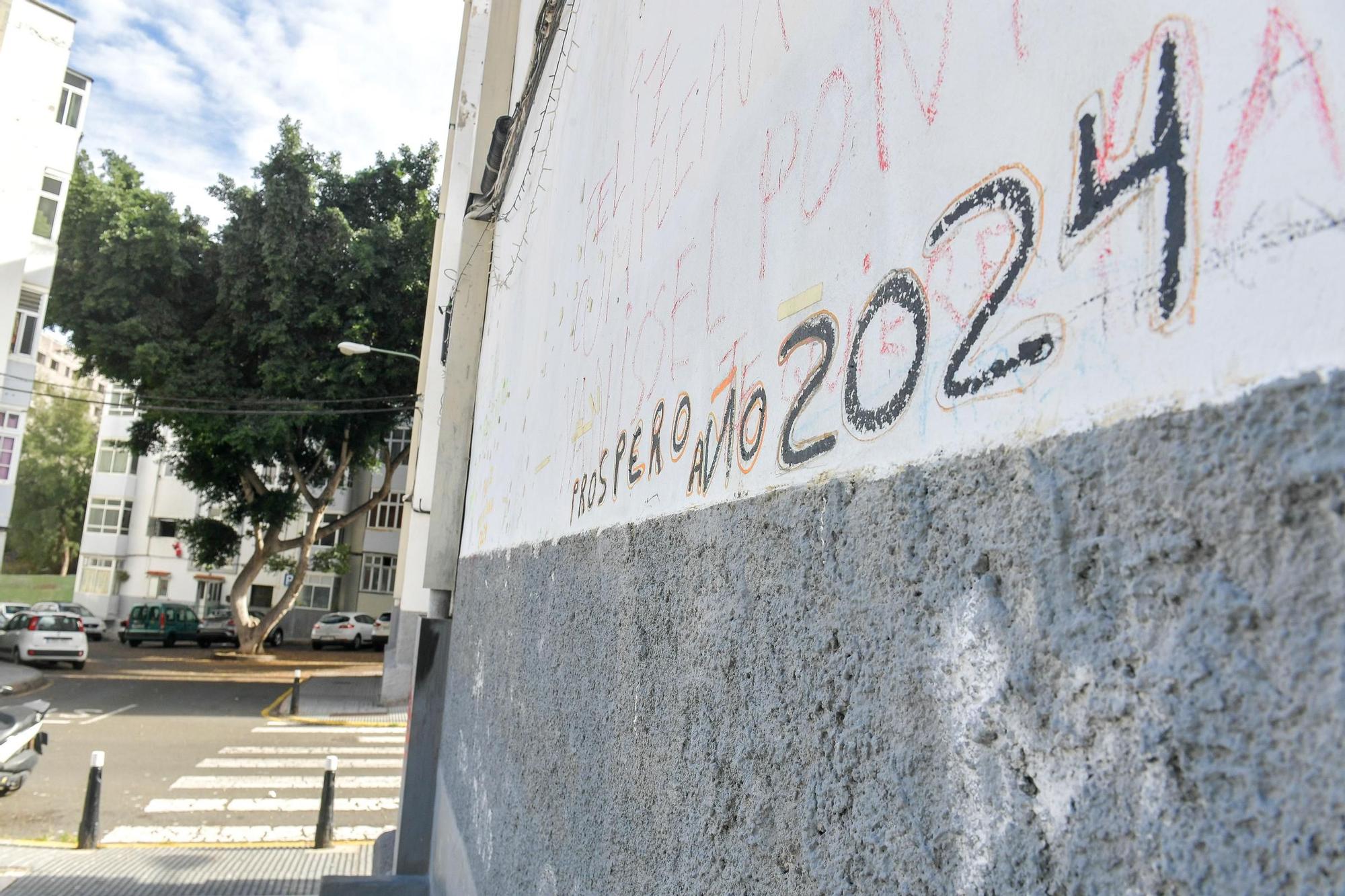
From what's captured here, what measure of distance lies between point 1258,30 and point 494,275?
19.8ft

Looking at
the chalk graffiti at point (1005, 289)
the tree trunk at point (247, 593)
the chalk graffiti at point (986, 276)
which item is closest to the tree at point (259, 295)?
the tree trunk at point (247, 593)

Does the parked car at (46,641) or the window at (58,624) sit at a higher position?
the window at (58,624)

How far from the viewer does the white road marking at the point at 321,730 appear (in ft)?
53.1

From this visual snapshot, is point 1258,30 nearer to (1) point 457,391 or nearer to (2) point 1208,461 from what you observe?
(2) point 1208,461

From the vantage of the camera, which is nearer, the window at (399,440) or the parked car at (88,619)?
the parked car at (88,619)

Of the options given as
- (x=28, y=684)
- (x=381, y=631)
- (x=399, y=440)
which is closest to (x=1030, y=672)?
(x=28, y=684)

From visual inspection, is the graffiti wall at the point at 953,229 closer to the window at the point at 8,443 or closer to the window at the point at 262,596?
the window at the point at 8,443

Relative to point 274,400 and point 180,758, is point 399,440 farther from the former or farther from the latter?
point 180,758

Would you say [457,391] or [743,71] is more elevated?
[457,391]

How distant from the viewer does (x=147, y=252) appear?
22984 mm

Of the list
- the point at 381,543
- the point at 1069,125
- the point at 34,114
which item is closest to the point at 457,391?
the point at 1069,125

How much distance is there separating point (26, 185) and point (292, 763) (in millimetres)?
22479

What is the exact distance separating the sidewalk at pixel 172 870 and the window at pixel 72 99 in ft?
93.6

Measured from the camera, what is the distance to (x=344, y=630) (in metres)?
33.8
